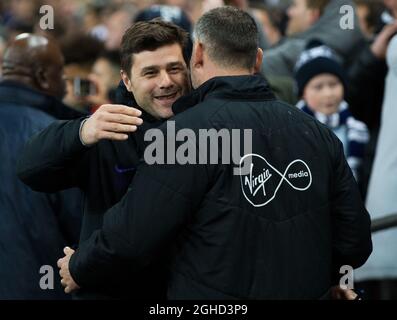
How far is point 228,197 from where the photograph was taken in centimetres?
317

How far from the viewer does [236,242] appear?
3168 millimetres

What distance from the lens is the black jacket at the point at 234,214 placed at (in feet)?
10.3

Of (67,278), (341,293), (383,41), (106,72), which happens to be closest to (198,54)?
(67,278)

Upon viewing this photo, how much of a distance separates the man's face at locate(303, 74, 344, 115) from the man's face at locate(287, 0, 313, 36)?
1.13m

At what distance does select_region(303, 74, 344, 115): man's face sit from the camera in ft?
19.8

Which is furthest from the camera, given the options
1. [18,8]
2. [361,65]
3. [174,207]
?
[18,8]

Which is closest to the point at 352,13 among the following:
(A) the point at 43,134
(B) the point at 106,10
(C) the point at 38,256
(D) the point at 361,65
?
(D) the point at 361,65

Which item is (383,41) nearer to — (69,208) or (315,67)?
(315,67)

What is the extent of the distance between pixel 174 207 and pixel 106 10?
9113 mm

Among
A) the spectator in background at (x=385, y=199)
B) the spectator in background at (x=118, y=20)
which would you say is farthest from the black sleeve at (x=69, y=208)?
the spectator in background at (x=118, y=20)

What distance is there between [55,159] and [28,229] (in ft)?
3.70

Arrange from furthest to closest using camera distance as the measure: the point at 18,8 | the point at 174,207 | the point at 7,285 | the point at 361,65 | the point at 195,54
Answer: the point at 18,8
the point at 361,65
the point at 7,285
the point at 195,54
the point at 174,207

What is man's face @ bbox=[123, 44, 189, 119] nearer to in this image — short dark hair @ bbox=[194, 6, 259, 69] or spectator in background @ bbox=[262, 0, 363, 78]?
short dark hair @ bbox=[194, 6, 259, 69]
